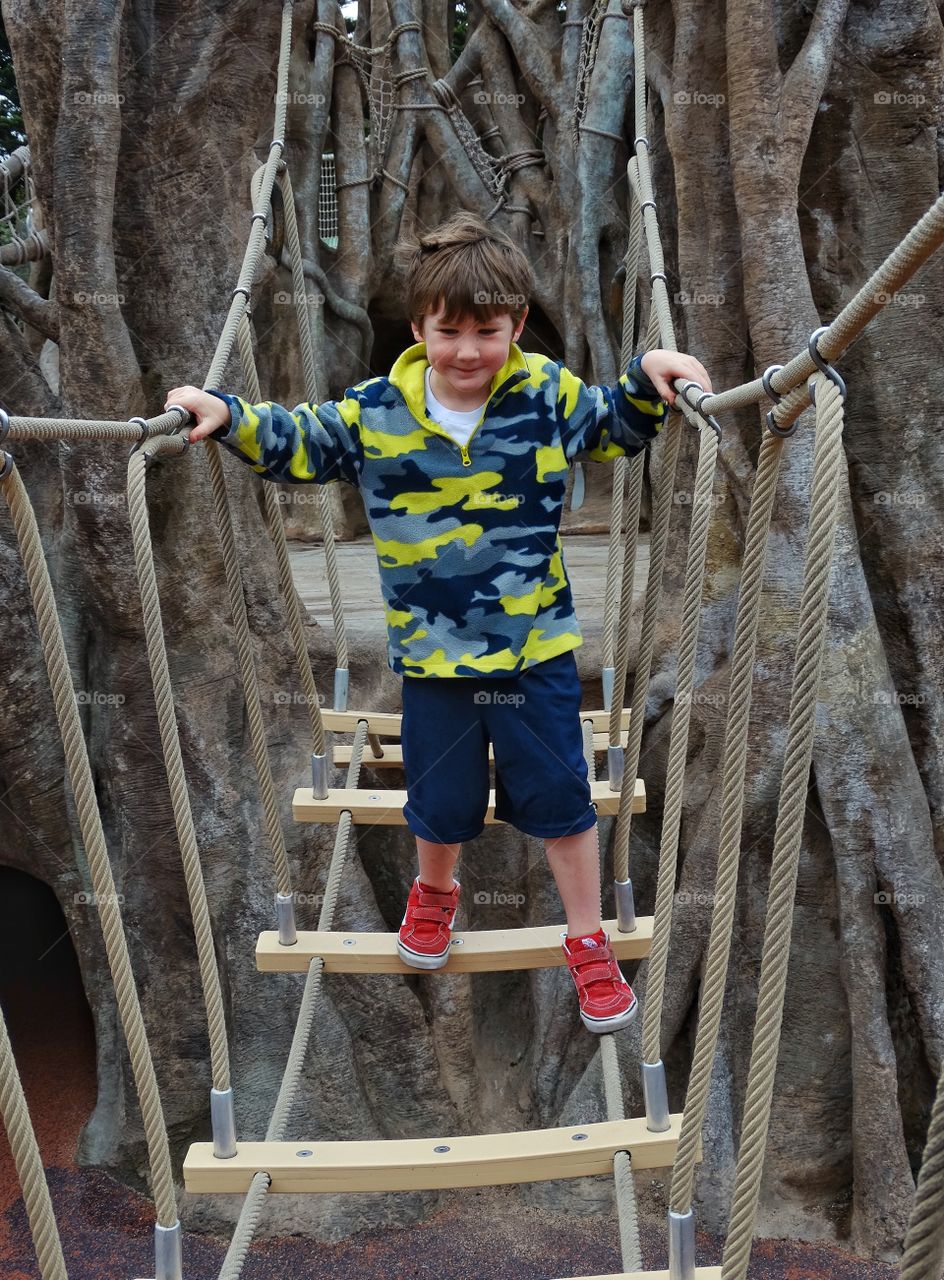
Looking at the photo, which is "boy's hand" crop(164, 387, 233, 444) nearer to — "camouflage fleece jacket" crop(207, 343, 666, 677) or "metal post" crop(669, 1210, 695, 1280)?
"camouflage fleece jacket" crop(207, 343, 666, 677)

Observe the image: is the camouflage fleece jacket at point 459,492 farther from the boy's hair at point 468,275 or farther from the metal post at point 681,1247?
the metal post at point 681,1247

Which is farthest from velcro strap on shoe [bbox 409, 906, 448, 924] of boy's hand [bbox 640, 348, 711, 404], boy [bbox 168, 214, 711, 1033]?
boy's hand [bbox 640, 348, 711, 404]

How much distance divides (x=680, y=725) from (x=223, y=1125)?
0.66 metres

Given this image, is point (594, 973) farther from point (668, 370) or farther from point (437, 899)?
point (668, 370)

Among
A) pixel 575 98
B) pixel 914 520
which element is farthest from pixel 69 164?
pixel 575 98

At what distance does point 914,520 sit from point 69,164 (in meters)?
2.18

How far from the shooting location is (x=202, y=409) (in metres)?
1.22

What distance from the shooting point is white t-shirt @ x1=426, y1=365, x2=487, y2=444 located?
1.31m

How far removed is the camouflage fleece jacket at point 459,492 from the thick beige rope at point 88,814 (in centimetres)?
42

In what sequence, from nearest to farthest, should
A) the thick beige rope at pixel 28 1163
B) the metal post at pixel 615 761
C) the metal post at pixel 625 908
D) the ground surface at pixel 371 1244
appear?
1. the thick beige rope at pixel 28 1163
2. the metal post at pixel 625 908
3. the metal post at pixel 615 761
4. the ground surface at pixel 371 1244

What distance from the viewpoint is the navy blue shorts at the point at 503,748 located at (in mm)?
1341

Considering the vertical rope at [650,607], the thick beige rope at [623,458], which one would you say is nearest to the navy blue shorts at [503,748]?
the vertical rope at [650,607]

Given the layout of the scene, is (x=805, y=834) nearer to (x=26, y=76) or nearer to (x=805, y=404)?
(x=805, y=404)

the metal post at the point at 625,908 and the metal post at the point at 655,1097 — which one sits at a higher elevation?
the metal post at the point at 625,908
